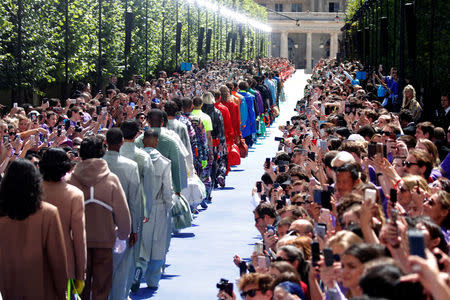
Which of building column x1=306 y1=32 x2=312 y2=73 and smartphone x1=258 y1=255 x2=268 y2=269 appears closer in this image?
smartphone x1=258 y1=255 x2=268 y2=269

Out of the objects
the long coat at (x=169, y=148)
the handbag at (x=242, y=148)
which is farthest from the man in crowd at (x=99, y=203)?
the handbag at (x=242, y=148)

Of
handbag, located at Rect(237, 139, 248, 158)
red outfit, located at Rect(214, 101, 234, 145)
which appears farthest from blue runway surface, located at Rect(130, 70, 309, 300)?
handbag, located at Rect(237, 139, 248, 158)

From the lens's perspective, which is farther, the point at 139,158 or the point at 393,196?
the point at 139,158

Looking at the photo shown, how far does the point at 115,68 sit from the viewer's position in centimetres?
3334

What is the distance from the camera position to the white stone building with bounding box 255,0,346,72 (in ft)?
400

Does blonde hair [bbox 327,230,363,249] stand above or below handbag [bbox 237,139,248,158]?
above

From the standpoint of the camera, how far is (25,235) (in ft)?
22.6

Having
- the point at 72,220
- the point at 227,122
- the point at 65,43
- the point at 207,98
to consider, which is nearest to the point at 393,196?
the point at 72,220

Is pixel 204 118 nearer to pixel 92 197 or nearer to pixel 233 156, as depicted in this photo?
pixel 233 156

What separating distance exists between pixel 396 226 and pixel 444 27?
2088 cm

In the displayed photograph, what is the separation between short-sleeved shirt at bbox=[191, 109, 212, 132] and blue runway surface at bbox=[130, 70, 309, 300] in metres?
1.41

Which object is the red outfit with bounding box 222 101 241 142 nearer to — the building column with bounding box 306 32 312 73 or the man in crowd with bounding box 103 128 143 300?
the man in crowd with bounding box 103 128 143 300

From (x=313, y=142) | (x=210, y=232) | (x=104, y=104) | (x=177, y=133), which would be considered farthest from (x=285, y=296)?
(x=104, y=104)

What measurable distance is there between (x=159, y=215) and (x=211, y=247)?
2.60m
